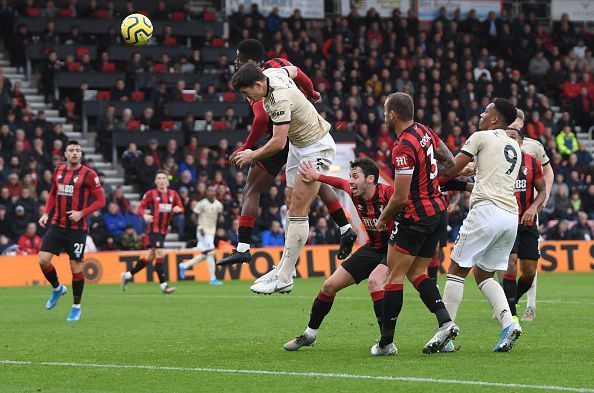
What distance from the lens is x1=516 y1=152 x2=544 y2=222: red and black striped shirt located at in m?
13.8

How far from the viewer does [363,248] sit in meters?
11.7

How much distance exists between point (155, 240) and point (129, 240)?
3.57m

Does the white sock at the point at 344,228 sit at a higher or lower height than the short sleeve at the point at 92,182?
higher

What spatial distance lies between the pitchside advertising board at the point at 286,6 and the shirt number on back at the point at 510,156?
83.5 ft

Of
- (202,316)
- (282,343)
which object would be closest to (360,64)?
(202,316)

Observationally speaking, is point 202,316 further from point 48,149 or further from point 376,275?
point 48,149

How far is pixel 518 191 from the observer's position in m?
14.1

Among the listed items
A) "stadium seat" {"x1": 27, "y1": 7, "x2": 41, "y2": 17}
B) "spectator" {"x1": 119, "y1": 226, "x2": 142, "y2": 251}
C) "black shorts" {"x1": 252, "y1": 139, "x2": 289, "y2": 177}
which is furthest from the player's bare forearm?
"stadium seat" {"x1": 27, "y1": 7, "x2": 41, "y2": 17}

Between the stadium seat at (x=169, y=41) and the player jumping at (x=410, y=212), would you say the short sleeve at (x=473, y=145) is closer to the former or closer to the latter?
the player jumping at (x=410, y=212)

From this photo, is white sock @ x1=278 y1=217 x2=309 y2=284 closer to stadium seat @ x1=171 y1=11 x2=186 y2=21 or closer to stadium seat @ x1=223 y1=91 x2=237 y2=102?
stadium seat @ x1=223 y1=91 x2=237 y2=102

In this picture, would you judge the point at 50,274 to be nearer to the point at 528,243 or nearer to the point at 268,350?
the point at 268,350

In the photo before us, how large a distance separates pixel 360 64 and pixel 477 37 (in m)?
5.81

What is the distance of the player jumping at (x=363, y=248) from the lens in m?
11.4

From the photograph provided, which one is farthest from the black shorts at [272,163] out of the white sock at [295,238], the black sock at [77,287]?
→ the black sock at [77,287]
